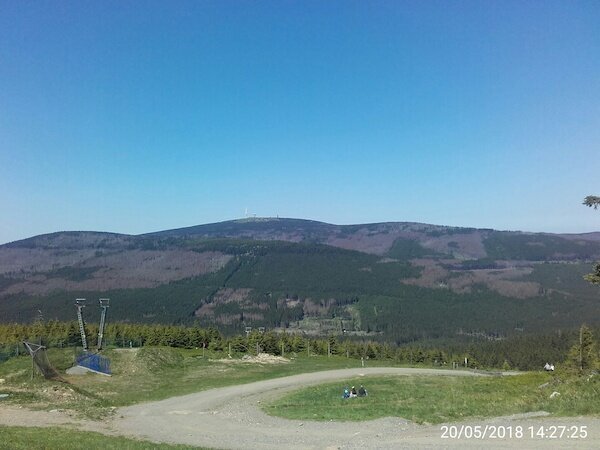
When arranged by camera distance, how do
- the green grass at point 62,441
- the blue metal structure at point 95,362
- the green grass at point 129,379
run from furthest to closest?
the blue metal structure at point 95,362 < the green grass at point 129,379 < the green grass at point 62,441

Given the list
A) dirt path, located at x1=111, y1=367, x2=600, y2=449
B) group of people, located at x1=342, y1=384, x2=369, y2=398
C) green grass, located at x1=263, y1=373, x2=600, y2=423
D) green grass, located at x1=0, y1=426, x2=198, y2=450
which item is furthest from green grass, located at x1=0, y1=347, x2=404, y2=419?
group of people, located at x1=342, y1=384, x2=369, y2=398

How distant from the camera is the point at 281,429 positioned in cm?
2845

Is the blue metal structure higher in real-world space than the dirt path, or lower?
lower

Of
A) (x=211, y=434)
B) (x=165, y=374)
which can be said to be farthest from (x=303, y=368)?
(x=211, y=434)

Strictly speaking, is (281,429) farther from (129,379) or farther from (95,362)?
(95,362)

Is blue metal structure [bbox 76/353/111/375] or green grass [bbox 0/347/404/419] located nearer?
green grass [bbox 0/347/404/419]

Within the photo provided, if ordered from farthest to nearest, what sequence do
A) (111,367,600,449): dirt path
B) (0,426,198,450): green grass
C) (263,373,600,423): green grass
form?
(263,373,600,423): green grass, (0,426,198,450): green grass, (111,367,600,449): dirt path

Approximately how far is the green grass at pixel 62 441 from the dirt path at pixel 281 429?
7.84 feet

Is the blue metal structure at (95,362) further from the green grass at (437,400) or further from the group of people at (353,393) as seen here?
the group of people at (353,393)

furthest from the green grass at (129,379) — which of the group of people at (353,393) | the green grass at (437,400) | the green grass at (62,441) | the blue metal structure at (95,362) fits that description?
the group of people at (353,393)

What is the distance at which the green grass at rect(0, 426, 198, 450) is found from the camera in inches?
826

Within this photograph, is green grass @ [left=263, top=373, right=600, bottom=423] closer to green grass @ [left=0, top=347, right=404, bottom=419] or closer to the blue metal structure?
green grass @ [left=0, top=347, right=404, bottom=419]

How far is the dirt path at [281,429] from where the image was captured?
67.6 ft

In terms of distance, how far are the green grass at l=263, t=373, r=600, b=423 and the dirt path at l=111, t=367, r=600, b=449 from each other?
1.66 meters
